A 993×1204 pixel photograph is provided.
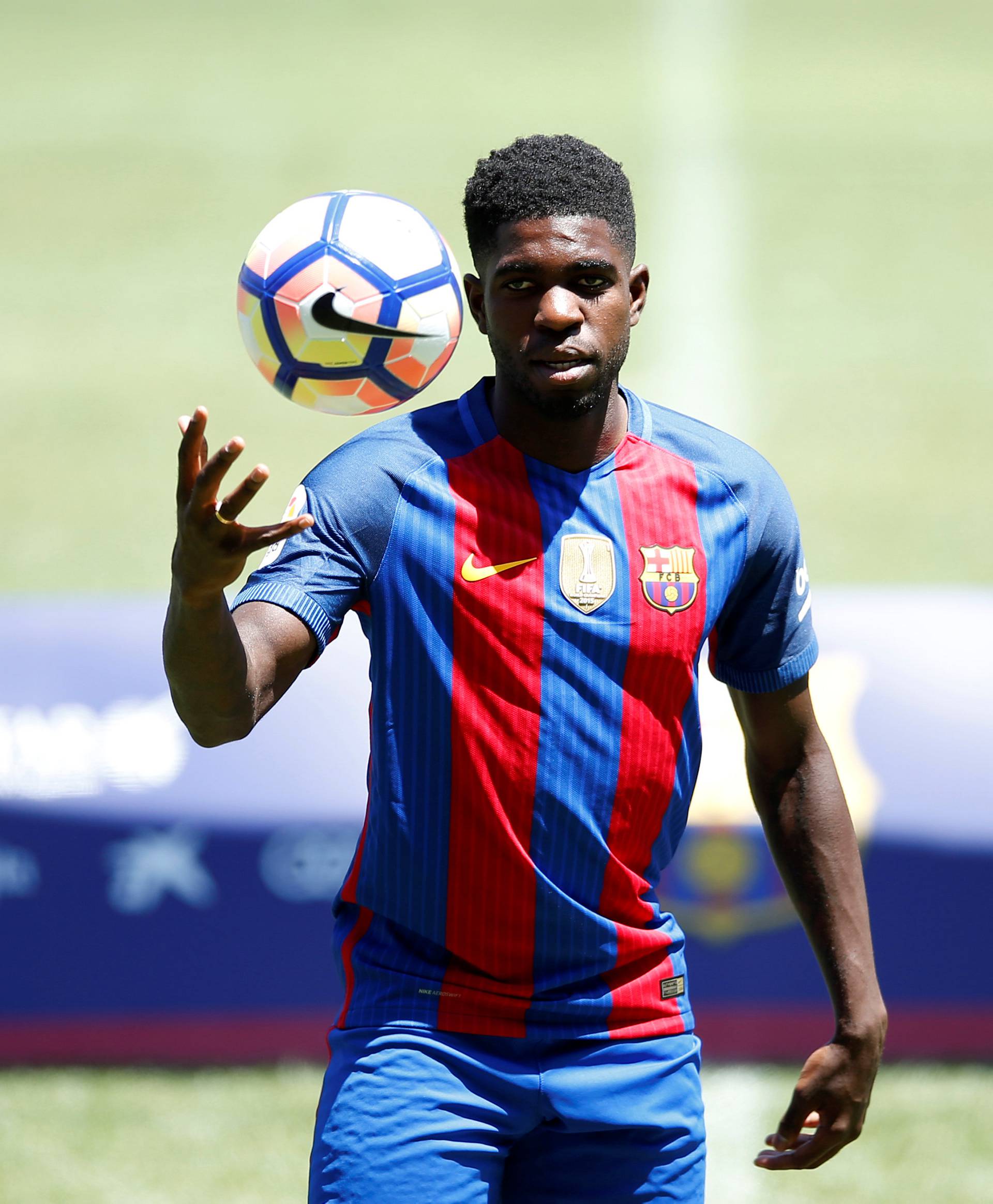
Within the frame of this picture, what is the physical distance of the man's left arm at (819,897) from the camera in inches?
141

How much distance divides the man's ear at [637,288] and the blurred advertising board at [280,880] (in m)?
2.92

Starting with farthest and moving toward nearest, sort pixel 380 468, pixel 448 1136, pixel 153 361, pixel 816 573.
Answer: pixel 153 361 < pixel 816 573 < pixel 380 468 < pixel 448 1136

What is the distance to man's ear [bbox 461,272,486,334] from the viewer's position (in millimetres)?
3516

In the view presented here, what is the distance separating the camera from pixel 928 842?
6172mm

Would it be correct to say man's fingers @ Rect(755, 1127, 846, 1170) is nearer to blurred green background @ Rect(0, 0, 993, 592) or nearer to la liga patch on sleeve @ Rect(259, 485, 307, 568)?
la liga patch on sleeve @ Rect(259, 485, 307, 568)

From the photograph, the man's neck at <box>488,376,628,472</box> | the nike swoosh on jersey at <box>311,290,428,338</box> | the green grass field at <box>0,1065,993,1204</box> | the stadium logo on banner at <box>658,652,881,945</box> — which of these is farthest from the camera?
the stadium logo on banner at <box>658,652,881,945</box>

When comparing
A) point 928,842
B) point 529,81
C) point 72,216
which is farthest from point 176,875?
point 529,81

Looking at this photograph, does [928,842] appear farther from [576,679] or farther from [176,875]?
[576,679]

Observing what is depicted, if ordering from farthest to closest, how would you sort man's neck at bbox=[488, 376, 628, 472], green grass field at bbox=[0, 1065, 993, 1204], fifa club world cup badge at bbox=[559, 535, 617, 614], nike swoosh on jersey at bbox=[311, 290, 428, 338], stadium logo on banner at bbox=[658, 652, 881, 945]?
1. stadium logo on banner at bbox=[658, 652, 881, 945]
2. green grass field at bbox=[0, 1065, 993, 1204]
3. nike swoosh on jersey at bbox=[311, 290, 428, 338]
4. man's neck at bbox=[488, 376, 628, 472]
5. fifa club world cup badge at bbox=[559, 535, 617, 614]

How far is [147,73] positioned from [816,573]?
20884 mm

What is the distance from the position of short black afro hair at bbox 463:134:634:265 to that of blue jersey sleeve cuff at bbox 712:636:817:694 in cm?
91

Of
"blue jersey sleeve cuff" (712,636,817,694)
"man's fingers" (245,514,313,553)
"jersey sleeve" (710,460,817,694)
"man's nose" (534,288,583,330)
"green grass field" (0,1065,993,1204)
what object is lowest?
"green grass field" (0,1065,993,1204)

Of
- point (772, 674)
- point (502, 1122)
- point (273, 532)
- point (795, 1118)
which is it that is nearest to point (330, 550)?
point (273, 532)

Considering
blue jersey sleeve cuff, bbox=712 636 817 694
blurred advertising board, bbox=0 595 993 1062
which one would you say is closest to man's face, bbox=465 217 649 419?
blue jersey sleeve cuff, bbox=712 636 817 694
